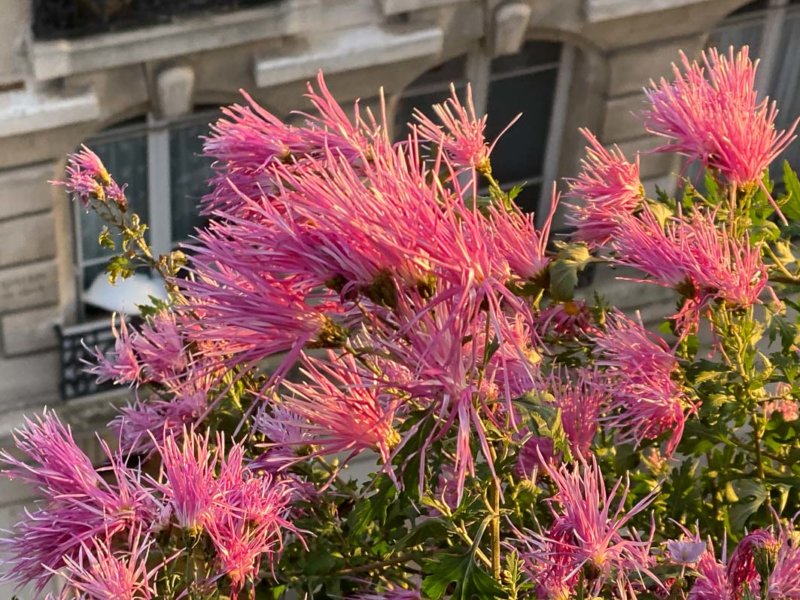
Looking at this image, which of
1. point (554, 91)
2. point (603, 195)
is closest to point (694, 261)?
point (603, 195)

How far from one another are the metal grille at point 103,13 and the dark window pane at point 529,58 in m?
1.54

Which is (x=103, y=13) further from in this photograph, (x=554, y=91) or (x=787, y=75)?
(x=787, y=75)

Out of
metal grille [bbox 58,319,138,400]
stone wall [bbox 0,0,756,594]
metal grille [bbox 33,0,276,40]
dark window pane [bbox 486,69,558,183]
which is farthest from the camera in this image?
dark window pane [bbox 486,69,558,183]

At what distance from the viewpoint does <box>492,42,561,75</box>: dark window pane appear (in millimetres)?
6504

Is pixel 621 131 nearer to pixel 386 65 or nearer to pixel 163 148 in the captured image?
pixel 386 65

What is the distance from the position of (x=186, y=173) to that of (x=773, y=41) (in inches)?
129

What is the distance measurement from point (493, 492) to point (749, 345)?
0.63 m

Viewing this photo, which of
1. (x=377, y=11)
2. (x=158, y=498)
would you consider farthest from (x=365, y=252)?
(x=377, y=11)

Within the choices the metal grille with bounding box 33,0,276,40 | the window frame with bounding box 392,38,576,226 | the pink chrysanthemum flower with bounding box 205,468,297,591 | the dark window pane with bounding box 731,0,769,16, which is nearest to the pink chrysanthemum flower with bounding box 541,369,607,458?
the pink chrysanthemum flower with bounding box 205,468,297,591

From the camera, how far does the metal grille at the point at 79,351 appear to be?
6.05 m

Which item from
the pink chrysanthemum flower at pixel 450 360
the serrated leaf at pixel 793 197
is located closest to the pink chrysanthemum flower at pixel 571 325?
the serrated leaf at pixel 793 197

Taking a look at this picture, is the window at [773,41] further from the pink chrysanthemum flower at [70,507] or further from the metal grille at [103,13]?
the pink chrysanthemum flower at [70,507]

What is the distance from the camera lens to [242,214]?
1.91 metres

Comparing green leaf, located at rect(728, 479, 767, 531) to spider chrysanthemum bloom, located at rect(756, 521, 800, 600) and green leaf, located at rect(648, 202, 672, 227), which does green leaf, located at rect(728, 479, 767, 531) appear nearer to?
spider chrysanthemum bloom, located at rect(756, 521, 800, 600)
